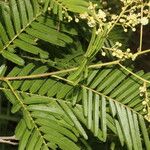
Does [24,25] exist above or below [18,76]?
above

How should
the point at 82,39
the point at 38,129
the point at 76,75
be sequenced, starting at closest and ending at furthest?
the point at 76,75 → the point at 38,129 → the point at 82,39

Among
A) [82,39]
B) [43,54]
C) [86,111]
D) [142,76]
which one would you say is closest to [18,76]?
[43,54]

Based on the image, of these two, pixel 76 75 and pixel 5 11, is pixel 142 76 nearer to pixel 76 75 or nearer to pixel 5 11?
pixel 76 75

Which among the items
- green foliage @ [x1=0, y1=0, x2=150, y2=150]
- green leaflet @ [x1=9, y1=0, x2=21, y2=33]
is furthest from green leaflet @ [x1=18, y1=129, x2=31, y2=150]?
green leaflet @ [x1=9, y1=0, x2=21, y2=33]

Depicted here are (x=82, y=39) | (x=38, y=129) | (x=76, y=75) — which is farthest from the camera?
(x=82, y=39)

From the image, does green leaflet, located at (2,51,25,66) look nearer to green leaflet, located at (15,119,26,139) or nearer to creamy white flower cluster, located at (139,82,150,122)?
green leaflet, located at (15,119,26,139)

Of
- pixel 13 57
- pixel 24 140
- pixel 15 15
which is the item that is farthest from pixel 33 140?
pixel 15 15

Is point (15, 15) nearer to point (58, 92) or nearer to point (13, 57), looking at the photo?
point (13, 57)

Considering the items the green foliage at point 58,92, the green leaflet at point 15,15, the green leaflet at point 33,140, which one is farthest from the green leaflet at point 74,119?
the green leaflet at point 15,15

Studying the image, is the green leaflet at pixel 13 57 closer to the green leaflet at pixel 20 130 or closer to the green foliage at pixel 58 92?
the green foliage at pixel 58 92
